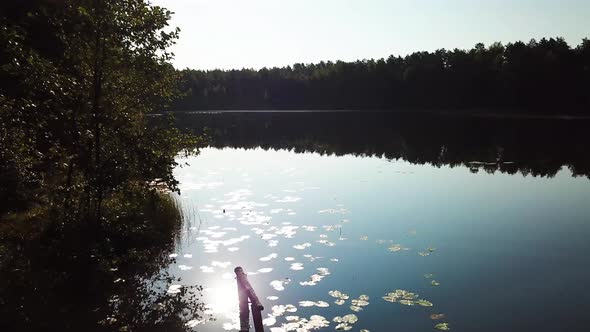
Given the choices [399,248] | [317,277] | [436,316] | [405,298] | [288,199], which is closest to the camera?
[436,316]

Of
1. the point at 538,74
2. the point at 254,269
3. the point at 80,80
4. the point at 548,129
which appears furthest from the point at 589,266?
the point at 538,74

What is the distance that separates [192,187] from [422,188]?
67.0 ft

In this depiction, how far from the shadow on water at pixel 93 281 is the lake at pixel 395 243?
1041 millimetres

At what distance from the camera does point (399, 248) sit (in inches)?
864

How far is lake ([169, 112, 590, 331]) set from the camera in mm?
15328

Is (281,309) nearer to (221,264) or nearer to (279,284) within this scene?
(279,284)

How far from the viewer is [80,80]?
61.1ft

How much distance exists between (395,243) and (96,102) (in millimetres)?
16286

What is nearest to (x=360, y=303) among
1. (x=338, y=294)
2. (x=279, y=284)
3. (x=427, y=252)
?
(x=338, y=294)

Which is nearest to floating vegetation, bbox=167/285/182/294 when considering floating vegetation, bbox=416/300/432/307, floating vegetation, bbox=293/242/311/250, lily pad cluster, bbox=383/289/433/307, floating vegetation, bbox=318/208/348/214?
floating vegetation, bbox=293/242/311/250

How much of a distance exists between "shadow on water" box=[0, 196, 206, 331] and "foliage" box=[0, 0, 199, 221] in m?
1.61

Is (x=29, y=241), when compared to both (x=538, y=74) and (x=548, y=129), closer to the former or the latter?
(x=548, y=129)

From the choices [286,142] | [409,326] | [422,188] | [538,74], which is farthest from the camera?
[538,74]

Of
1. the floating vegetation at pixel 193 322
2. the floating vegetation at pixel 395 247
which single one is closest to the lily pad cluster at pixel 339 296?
the floating vegetation at pixel 193 322
